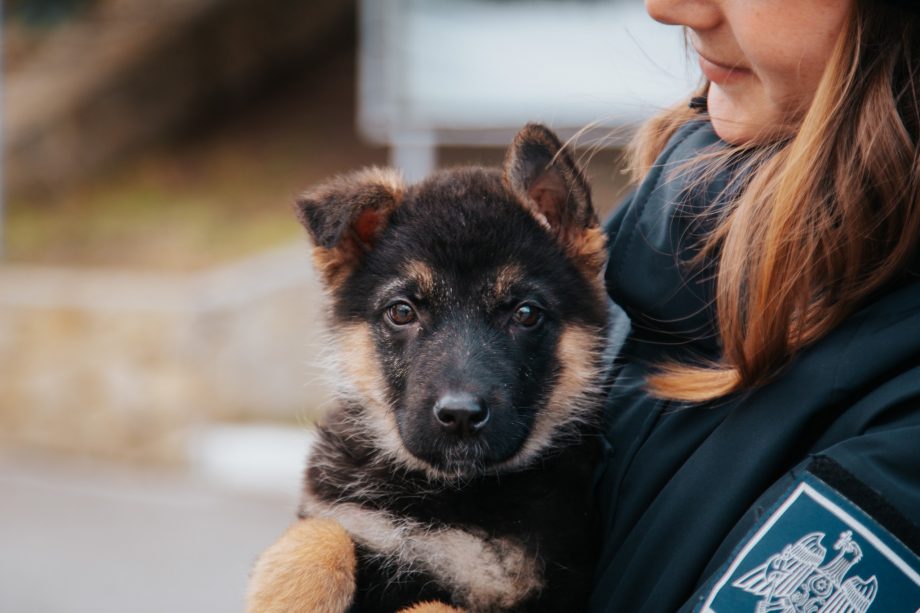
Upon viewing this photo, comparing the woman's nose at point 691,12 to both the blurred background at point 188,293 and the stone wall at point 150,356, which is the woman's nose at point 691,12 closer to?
the blurred background at point 188,293

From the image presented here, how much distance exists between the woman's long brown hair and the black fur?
2.40 ft

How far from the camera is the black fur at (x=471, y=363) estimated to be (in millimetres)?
2537

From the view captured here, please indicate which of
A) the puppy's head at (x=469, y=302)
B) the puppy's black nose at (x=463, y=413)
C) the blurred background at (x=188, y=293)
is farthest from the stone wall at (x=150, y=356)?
the puppy's black nose at (x=463, y=413)

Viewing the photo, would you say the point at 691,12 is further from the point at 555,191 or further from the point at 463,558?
the point at 463,558

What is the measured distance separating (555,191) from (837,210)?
1096mm

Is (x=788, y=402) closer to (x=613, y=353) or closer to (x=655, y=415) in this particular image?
(x=655, y=415)

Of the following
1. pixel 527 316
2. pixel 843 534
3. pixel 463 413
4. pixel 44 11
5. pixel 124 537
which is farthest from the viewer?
pixel 44 11

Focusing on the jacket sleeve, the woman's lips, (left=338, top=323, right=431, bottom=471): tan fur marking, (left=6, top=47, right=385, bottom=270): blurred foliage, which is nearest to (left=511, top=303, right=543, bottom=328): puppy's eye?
(left=338, top=323, right=431, bottom=471): tan fur marking

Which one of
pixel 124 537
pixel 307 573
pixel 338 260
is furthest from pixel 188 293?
pixel 307 573

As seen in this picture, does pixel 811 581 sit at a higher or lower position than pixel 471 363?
lower

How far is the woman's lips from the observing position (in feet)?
7.58

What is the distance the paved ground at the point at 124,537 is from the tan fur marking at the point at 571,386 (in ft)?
12.5

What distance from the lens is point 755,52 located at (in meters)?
2.15

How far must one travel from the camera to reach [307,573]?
2.44 m
